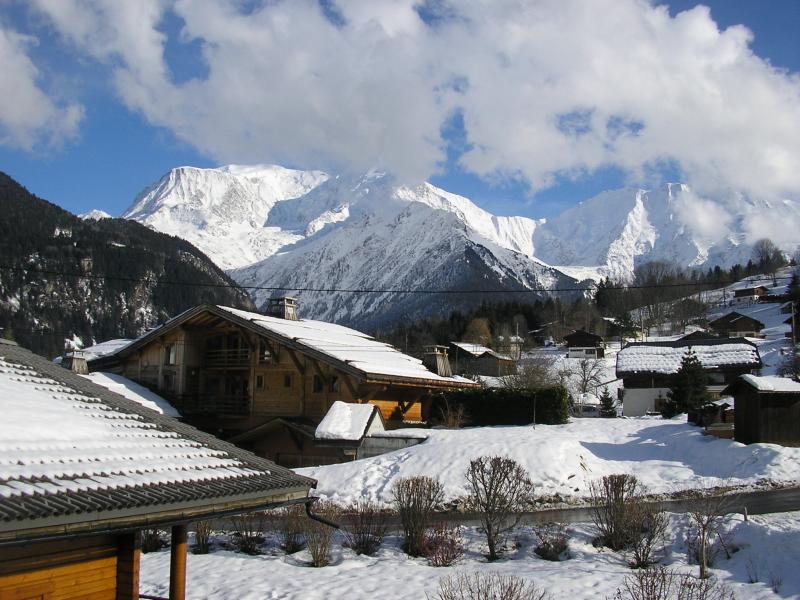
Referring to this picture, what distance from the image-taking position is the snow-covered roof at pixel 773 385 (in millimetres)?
28828

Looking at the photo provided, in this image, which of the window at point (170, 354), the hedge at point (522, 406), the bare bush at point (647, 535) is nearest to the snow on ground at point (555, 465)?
the hedge at point (522, 406)

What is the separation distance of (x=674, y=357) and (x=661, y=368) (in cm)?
172

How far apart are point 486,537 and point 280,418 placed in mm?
19338

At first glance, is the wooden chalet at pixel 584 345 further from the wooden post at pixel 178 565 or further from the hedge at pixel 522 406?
the wooden post at pixel 178 565

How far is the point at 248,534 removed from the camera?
688 inches

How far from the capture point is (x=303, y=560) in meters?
16.0

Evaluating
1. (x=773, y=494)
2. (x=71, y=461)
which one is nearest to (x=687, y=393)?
(x=773, y=494)

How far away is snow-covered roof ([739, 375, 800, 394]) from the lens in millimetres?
28828

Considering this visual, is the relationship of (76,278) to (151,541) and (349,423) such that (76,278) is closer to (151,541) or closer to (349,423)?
(349,423)

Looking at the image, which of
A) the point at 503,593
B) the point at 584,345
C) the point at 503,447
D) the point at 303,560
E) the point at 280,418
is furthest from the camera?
the point at 584,345

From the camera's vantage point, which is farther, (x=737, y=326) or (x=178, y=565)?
(x=737, y=326)

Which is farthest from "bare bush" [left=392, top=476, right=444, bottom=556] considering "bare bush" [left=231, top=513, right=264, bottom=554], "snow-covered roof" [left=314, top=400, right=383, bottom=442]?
"snow-covered roof" [left=314, top=400, right=383, bottom=442]

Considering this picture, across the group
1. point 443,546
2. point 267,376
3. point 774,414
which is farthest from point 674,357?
point 443,546

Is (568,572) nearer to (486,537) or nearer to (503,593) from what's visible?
(486,537)
